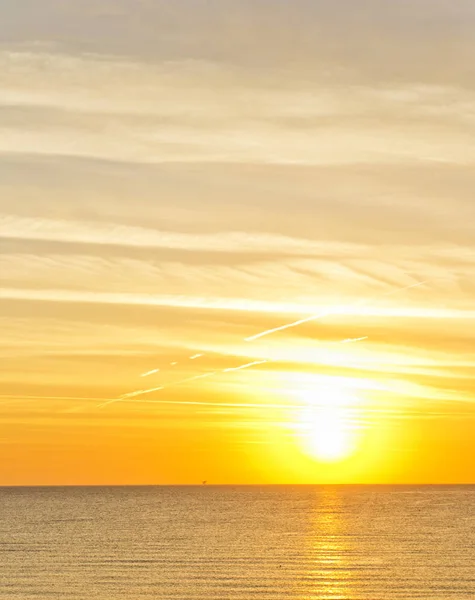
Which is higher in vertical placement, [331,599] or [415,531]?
[331,599]

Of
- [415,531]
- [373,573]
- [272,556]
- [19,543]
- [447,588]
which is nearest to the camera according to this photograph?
[447,588]

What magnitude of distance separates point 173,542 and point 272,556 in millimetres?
27133

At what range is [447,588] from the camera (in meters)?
80.9

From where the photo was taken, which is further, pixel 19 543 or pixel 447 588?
pixel 19 543

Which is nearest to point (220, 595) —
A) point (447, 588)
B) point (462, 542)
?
point (447, 588)

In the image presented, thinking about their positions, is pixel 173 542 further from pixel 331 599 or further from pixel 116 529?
pixel 331 599

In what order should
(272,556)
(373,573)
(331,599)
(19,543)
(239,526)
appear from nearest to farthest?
(331,599) → (373,573) → (272,556) → (19,543) → (239,526)

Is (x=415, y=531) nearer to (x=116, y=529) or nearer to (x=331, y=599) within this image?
(x=116, y=529)

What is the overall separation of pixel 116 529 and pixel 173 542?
3138 cm

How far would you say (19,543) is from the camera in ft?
424

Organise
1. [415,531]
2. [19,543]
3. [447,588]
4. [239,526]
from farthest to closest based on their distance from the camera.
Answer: [239,526]
[415,531]
[19,543]
[447,588]

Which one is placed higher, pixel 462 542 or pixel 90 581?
pixel 90 581

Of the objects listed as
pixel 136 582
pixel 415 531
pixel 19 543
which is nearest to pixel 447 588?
pixel 136 582

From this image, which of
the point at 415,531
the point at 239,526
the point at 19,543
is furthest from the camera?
the point at 239,526
